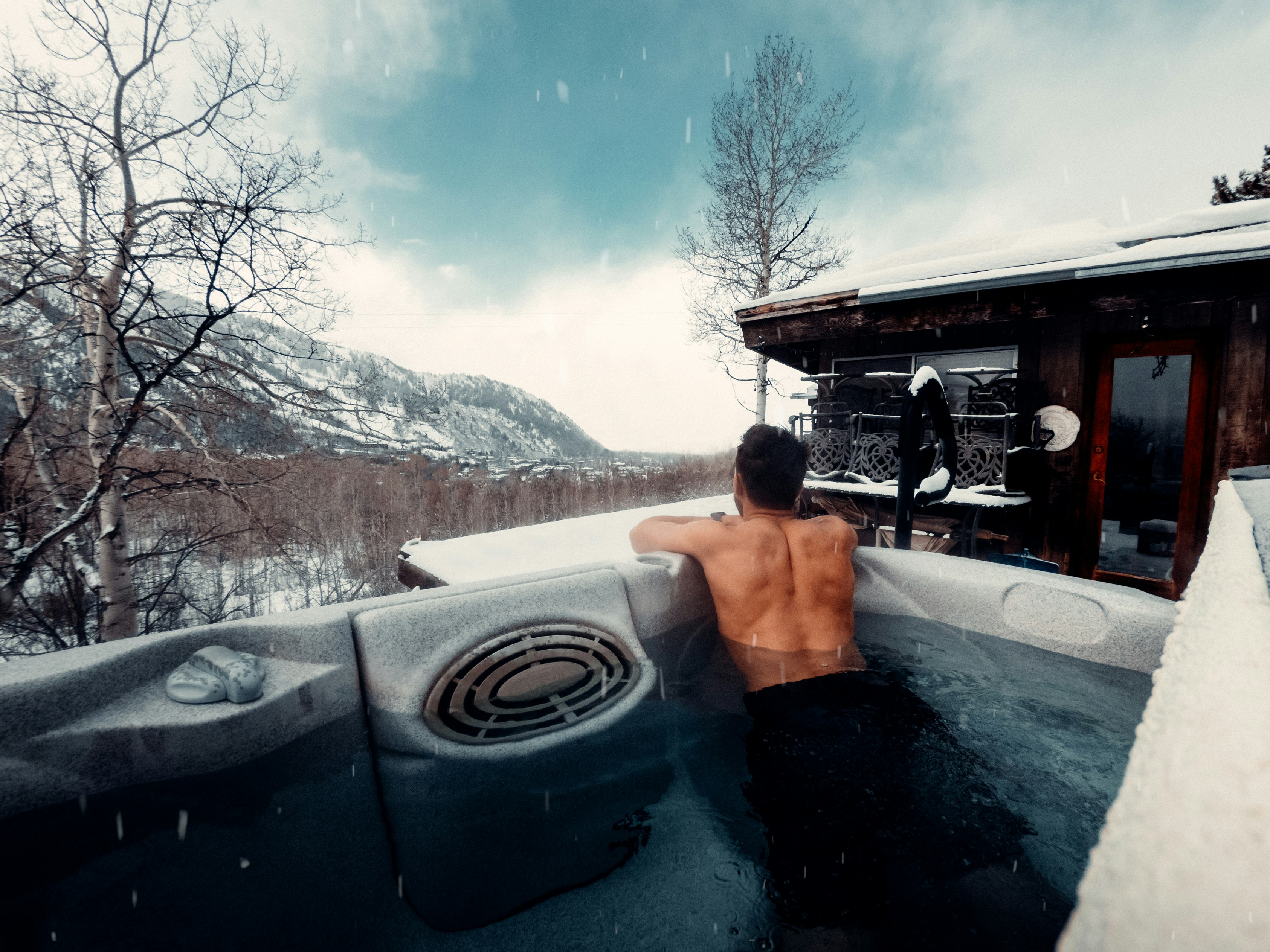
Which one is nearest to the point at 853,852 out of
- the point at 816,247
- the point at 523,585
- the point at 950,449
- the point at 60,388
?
the point at 523,585

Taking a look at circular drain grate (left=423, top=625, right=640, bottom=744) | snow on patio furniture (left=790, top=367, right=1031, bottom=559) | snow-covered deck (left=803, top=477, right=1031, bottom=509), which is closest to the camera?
circular drain grate (left=423, top=625, right=640, bottom=744)

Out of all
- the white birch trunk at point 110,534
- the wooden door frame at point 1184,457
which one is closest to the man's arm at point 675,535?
the white birch trunk at point 110,534

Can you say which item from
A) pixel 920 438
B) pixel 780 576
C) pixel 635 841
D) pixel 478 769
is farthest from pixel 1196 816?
pixel 920 438

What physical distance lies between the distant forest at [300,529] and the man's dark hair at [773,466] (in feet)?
11.5

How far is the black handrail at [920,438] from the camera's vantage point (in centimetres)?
238

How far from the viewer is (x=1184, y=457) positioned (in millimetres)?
4121

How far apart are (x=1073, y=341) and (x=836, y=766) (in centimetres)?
430

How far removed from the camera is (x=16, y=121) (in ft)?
11.5

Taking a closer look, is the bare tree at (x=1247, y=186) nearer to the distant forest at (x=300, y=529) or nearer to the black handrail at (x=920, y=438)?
the distant forest at (x=300, y=529)

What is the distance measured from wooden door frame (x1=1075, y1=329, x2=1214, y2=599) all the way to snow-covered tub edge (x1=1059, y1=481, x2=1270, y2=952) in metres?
4.74

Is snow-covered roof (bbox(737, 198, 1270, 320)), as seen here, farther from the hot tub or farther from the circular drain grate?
the circular drain grate

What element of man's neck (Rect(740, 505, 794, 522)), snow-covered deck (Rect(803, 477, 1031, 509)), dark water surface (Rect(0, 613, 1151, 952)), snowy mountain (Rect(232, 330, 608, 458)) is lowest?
dark water surface (Rect(0, 613, 1151, 952))

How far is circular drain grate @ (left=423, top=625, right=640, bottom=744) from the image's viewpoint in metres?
1.62

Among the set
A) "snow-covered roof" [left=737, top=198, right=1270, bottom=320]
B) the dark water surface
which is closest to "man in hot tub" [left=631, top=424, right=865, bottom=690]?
the dark water surface
